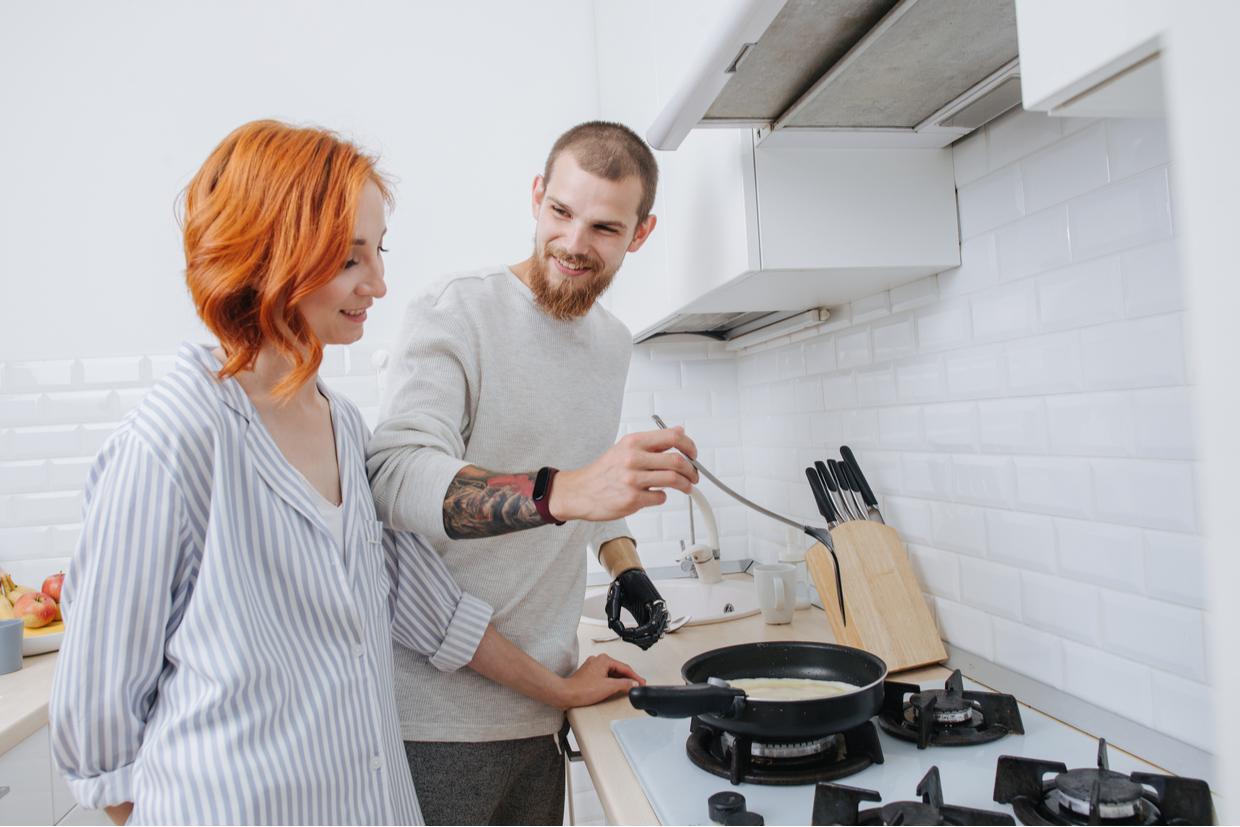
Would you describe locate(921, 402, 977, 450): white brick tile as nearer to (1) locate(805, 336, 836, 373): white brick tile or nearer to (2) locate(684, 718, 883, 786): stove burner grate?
(1) locate(805, 336, 836, 373): white brick tile

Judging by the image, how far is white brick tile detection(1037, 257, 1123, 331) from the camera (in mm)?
982

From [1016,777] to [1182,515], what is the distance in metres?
0.34

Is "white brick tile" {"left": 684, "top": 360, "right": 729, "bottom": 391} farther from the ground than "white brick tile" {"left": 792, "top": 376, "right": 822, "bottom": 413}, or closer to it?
farther from the ground

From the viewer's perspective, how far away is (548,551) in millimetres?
1313

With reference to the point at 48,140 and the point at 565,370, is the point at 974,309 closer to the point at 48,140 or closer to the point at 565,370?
the point at 565,370

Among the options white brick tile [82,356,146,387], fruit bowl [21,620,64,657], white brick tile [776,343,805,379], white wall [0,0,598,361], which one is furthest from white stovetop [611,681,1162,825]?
white brick tile [82,356,146,387]

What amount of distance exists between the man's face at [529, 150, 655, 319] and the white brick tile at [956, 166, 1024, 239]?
0.51 metres

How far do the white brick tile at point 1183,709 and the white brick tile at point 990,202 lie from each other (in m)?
0.62

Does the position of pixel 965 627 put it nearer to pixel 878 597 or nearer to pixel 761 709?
pixel 878 597

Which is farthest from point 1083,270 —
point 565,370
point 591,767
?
point 591,767

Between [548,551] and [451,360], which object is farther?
[548,551]

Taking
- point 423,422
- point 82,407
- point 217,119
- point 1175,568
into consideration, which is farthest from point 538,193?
point 82,407

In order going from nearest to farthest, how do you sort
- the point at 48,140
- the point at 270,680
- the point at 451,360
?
the point at 270,680
the point at 451,360
the point at 48,140

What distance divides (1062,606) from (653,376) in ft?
4.70
